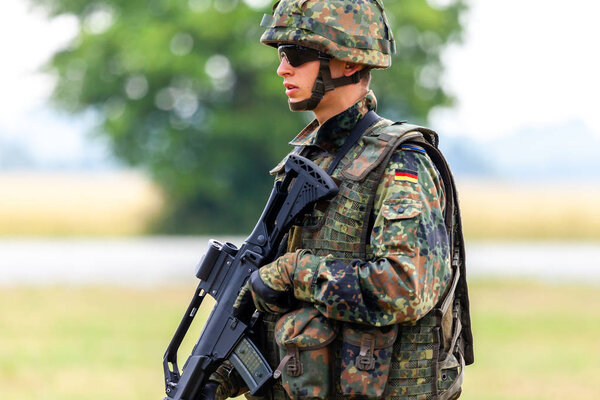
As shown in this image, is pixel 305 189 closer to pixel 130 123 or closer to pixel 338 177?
pixel 338 177

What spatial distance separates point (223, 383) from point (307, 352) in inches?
20.4

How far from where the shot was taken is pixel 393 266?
3215 mm

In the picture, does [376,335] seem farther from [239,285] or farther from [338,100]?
[338,100]

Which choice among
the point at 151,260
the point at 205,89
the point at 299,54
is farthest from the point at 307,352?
the point at 205,89

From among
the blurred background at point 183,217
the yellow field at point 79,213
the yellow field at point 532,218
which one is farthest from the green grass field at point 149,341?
the yellow field at point 532,218

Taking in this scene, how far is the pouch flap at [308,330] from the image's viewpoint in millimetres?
3391

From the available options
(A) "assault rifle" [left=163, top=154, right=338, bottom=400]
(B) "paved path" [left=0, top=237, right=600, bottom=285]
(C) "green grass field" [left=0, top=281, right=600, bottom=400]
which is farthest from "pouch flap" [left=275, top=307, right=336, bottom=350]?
(B) "paved path" [left=0, top=237, right=600, bottom=285]

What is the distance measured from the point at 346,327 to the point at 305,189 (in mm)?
500

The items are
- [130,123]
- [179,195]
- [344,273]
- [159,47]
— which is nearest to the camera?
[344,273]

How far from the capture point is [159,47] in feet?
75.4

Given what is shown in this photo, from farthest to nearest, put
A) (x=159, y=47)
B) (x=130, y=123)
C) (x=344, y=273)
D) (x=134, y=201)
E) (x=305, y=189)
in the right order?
(x=134, y=201)
(x=130, y=123)
(x=159, y=47)
(x=305, y=189)
(x=344, y=273)

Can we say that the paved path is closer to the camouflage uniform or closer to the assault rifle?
the assault rifle

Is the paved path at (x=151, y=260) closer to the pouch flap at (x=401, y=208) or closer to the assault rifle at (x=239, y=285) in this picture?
the assault rifle at (x=239, y=285)

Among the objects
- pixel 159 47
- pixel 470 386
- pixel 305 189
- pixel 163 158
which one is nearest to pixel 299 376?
pixel 305 189
